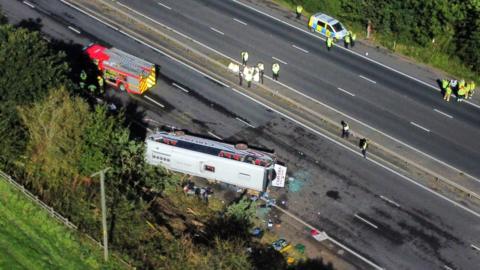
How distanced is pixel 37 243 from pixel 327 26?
3609cm

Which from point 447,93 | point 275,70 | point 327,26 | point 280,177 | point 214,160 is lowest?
point 280,177

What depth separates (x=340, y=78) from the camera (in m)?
61.2

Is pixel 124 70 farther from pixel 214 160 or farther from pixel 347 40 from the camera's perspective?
pixel 347 40

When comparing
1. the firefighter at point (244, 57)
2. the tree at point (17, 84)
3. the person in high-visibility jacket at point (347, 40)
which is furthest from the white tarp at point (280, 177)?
the person in high-visibility jacket at point (347, 40)

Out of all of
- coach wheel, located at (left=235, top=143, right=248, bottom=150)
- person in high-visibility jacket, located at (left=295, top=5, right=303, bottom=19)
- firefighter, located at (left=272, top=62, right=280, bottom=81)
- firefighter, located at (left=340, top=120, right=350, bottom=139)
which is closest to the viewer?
coach wheel, located at (left=235, top=143, right=248, bottom=150)

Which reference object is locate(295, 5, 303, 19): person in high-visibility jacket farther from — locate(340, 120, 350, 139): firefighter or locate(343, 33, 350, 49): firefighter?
locate(340, 120, 350, 139): firefighter

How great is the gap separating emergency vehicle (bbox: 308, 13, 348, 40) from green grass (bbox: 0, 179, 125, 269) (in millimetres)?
34142

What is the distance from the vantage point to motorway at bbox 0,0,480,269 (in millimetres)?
45469

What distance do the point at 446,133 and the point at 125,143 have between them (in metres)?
26.7

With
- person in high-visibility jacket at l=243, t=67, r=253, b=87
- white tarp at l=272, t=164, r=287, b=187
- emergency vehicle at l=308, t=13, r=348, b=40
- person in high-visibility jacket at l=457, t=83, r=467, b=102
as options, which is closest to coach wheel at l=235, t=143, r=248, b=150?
white tarp at l=272, t=164, r=287, b=187

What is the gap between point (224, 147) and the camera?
48.8m

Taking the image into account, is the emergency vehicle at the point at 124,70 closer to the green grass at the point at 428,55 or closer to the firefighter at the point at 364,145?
the firefighter at the point at 364,145

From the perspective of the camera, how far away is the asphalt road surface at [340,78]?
55000 millimetres

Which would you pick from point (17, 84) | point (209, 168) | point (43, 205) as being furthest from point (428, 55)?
point (43, 205)
